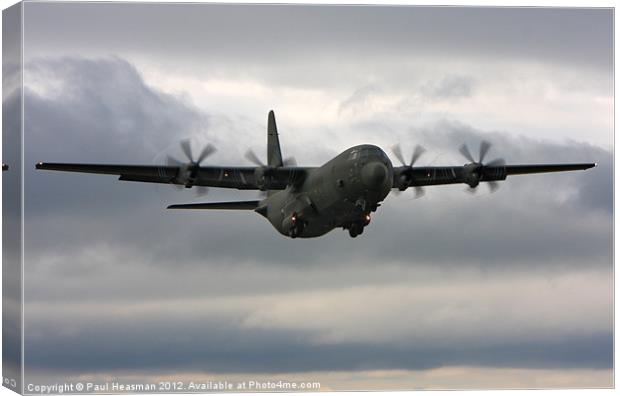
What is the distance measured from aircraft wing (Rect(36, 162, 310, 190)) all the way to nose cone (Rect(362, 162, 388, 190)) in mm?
4823

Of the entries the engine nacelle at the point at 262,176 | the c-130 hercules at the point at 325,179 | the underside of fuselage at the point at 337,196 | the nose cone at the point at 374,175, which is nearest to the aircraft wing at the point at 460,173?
the c-130 hercules at the point at 325,179

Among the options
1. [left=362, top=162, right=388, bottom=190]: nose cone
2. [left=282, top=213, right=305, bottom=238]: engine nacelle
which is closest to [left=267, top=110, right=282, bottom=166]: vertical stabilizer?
[left=282, top=213, right=305, bottom=238]: engine nacelle

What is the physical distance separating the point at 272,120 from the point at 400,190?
12.4 m

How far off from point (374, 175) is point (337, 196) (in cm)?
264

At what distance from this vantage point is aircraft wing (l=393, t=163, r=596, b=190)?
170ft

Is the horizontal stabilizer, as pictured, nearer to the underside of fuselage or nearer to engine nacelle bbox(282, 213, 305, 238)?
the underside of fuselage

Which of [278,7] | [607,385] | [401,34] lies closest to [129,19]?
[278,7]

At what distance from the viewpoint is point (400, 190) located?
53.6m

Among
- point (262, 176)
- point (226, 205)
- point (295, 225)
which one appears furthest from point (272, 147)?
point (262, 176)

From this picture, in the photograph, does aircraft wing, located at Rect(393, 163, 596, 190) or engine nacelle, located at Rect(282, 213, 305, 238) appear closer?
aircraft wing, located at Rect(393, 163, 596, 190)

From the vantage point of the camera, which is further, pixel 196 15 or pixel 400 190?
pixel 400 190

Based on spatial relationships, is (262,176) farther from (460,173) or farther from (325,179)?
(460,173)

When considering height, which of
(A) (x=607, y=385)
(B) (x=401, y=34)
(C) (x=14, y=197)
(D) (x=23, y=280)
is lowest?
(A) (x=607, y=385)

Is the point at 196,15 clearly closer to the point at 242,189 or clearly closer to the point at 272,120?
the point at 242,189
